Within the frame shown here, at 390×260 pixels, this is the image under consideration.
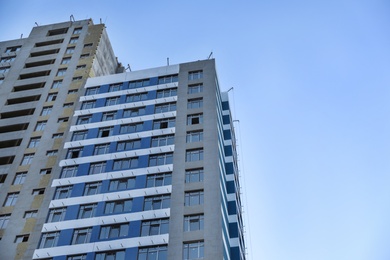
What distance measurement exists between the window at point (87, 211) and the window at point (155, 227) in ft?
19.1

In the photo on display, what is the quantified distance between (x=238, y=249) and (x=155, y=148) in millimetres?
14061

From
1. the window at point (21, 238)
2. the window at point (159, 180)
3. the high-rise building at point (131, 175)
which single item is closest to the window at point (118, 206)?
the high-rise building at point (131, 175)

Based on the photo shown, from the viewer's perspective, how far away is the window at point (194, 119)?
5212 centimetres

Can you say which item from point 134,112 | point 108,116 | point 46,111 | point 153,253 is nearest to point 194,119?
point 134,112

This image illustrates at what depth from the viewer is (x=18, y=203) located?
158 feet

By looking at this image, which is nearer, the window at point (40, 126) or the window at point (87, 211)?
the window at point (87, 211)

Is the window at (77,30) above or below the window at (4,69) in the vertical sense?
above

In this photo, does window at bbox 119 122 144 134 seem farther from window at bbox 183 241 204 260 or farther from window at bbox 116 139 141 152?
window at bbox 183 241 204 260

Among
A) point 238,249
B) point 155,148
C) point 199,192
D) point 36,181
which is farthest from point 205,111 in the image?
point 36,181

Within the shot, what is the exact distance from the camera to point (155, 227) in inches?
1660

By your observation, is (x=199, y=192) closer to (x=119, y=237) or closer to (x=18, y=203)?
(x=119, y=237)

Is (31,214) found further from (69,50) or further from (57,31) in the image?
(57,31)

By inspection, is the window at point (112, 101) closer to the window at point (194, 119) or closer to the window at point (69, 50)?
the window at point (194, 119)

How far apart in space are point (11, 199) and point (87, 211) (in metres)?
10.3
